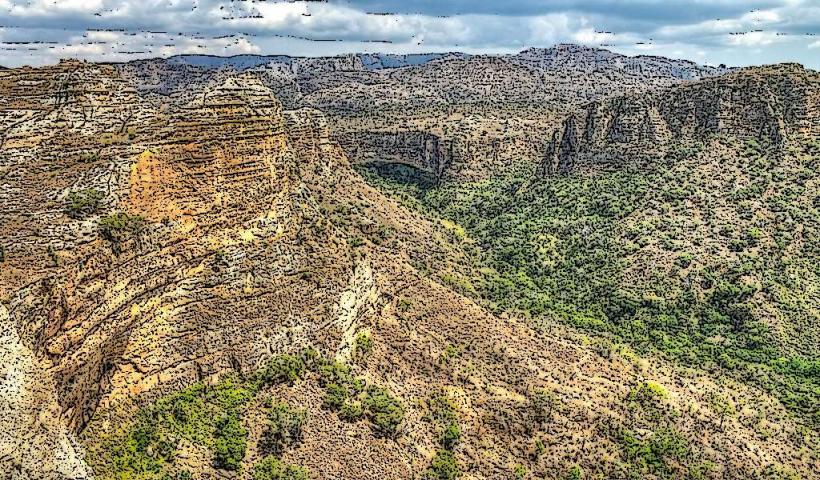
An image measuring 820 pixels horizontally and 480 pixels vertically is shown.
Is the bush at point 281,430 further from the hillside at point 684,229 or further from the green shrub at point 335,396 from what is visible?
the hillside at point 684,229

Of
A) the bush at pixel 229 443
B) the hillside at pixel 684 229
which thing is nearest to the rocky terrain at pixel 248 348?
the bush at pixel 229 443

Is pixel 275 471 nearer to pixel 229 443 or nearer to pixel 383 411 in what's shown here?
pixel 229 443

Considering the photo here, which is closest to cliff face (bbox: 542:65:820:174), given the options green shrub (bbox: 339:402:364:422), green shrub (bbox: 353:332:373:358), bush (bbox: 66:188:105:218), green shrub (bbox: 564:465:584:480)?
green shrub (bbox: 564:465:584:480)

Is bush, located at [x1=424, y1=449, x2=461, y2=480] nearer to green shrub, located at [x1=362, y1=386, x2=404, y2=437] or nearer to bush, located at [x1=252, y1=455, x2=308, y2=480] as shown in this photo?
green shrub, located at [x1=362, y1=386, x2=404, y2=437]

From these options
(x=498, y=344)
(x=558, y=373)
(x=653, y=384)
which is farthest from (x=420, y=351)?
(x=653, y=384)

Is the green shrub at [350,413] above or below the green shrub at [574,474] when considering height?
above
